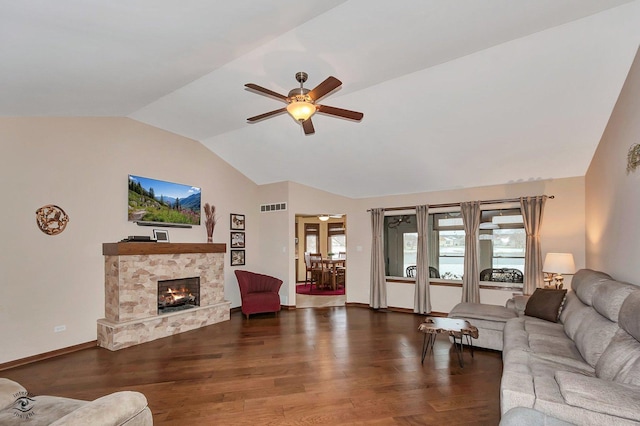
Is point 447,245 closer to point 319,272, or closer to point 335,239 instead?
point 319,272

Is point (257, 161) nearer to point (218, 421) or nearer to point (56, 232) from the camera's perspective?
point (56, 232)

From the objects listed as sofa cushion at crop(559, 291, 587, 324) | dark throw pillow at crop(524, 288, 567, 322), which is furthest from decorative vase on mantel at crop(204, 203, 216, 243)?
sofa cushion at crop(559, 291, 587, 324)

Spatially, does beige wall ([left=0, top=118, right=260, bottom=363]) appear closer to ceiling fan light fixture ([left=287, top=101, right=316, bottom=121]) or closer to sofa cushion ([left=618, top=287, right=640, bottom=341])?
ceiling fan light fixture ([left=287, top=101, right=316, bottom=121])

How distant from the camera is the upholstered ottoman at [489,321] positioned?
13.9 ft

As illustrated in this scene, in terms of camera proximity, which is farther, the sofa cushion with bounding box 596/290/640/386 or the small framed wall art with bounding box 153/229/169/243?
the small framed wall art with bounding box 153/229/169/243

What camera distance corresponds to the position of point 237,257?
7043mm

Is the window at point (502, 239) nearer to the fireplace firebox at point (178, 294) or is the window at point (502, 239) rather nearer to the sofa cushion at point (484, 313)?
the sofa cushion at point (484, 313)

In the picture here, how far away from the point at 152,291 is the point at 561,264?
6.07 m

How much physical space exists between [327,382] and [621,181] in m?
3.78

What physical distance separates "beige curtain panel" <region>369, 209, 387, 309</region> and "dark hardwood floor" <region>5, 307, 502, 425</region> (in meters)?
1.81

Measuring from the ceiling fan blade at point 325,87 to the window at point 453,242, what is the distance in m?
4.66

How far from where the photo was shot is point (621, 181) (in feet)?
11.1

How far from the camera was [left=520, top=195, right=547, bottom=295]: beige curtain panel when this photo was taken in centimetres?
534

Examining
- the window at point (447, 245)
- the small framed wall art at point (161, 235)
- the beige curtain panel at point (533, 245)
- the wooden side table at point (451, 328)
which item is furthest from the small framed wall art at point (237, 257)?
the beige curtain panel at point (533, 245)
